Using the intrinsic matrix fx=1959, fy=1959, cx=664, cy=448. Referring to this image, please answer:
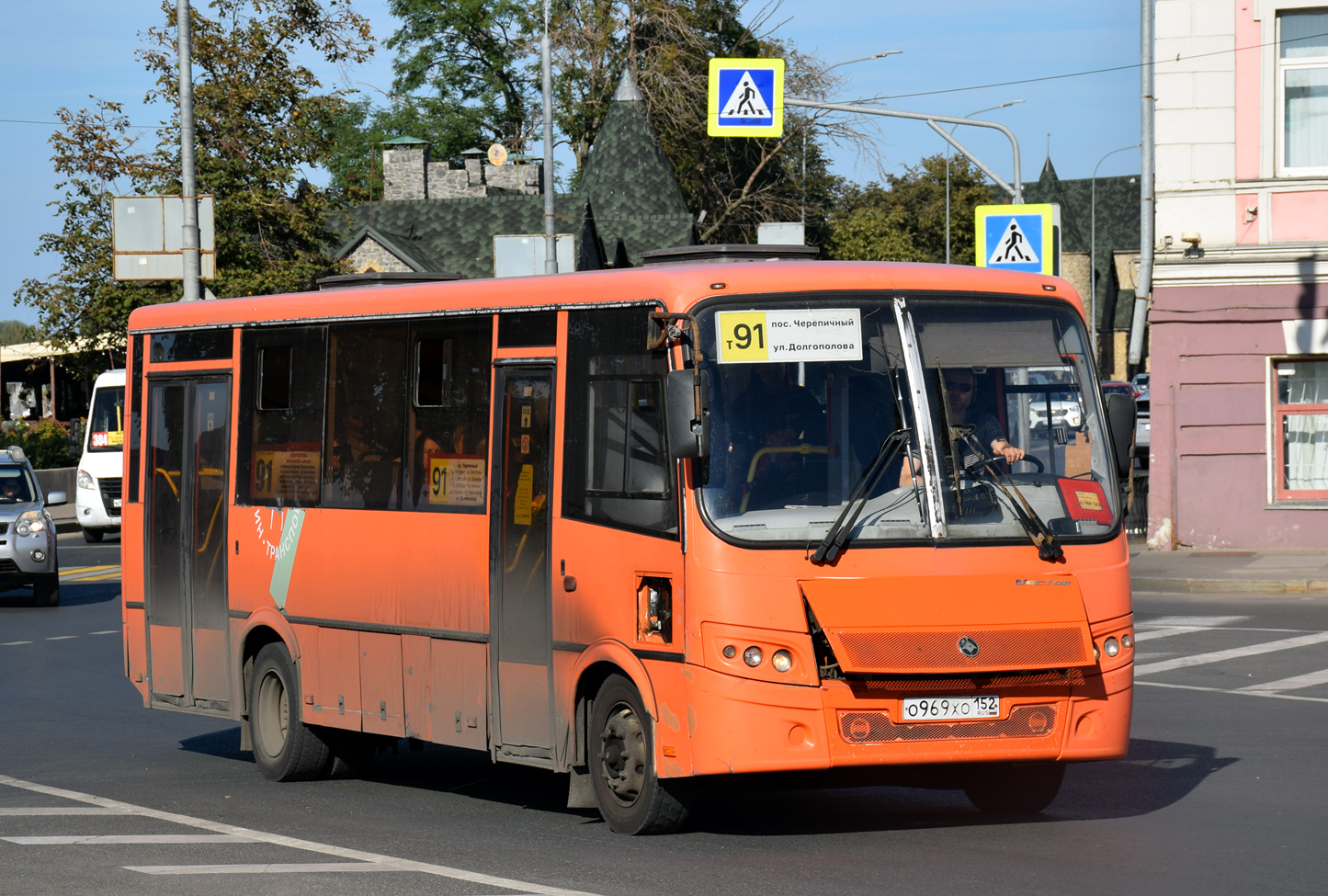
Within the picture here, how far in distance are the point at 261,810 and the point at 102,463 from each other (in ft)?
89.5

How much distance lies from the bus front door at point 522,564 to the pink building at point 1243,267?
710 inches

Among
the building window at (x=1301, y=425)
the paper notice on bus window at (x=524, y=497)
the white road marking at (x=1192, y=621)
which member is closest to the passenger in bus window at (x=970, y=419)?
the paper notice on bus window at (x=524, y=497)

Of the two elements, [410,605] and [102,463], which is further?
[102,463]

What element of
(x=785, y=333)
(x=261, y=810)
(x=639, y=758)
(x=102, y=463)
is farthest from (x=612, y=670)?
(x=102, y=463)

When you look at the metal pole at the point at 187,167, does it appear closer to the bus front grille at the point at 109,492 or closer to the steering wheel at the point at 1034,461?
the bus front grille at the point at 109,492

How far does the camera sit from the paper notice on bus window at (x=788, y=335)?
28.2 ft

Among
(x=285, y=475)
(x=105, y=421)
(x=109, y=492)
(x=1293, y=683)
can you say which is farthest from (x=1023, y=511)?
(x=105, y=421)

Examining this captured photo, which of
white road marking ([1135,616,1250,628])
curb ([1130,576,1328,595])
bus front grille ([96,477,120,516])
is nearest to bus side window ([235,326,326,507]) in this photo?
white road marking ([1135,616,1250,628])

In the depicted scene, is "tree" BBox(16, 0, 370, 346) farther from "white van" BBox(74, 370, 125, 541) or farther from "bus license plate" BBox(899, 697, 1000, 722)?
"bus license plate" BBox(899, 697, 1000, 722)

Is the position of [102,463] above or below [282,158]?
below

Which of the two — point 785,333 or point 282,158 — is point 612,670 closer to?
point 785,333

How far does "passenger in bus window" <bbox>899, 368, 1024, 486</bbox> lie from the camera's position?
8664 millimetres

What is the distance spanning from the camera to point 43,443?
1865 inches

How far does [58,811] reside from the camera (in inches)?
395
